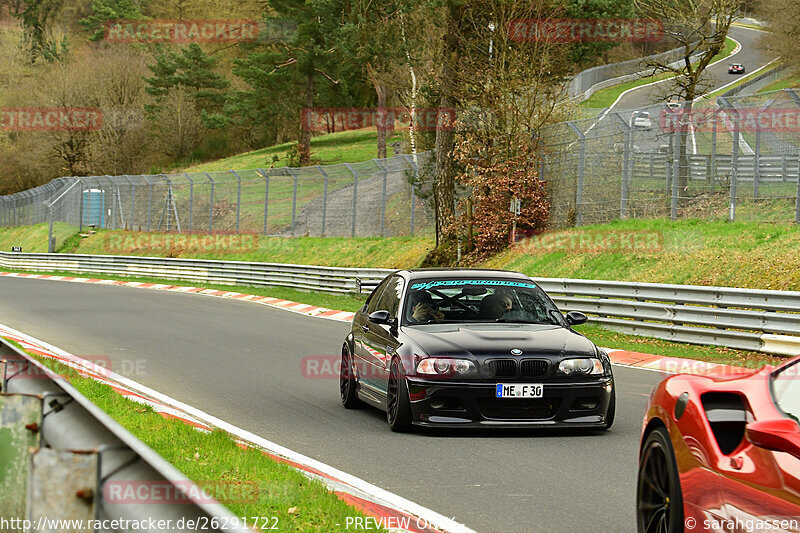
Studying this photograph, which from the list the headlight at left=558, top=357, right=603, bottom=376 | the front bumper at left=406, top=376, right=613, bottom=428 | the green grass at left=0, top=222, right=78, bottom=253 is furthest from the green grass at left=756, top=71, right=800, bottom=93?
the front bumper at left=406, top=376, right=613, bottom=428

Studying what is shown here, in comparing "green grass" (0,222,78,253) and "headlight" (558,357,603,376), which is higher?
"headlight" (558,357,603,376)

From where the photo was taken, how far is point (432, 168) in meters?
34.2

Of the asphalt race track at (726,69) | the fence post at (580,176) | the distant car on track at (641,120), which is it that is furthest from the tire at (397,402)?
the asphalt race track at (726,69)

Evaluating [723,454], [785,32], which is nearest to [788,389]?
[723,454]

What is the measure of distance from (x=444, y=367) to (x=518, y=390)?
64 centimetres

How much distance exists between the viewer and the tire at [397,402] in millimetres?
9141

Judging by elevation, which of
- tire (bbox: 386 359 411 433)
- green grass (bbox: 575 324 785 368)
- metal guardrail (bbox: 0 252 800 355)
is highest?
tire (bbox: 386 359 411 433)

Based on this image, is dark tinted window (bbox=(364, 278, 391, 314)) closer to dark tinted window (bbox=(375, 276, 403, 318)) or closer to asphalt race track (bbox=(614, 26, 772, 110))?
dark tinted window (bbox=(375, 276, 403, 318))

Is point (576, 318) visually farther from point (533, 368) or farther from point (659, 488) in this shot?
point (659, 488)

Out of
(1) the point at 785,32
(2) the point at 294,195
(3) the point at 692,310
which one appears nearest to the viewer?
(3) the point at 692,310

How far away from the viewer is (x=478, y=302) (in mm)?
10383

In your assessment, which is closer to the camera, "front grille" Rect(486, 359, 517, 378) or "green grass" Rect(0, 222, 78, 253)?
"front grille" Rect(486, 359, 517, 378)

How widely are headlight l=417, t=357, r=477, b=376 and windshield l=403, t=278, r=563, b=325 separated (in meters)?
1.06

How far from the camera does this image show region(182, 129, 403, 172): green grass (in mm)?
74375
